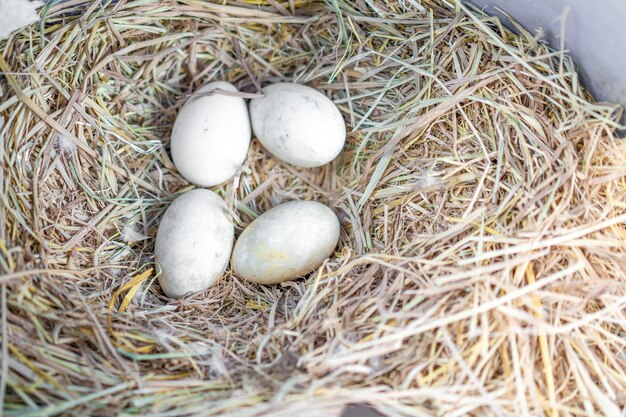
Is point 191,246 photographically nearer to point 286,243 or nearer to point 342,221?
point 286,243

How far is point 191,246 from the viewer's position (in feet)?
3.90

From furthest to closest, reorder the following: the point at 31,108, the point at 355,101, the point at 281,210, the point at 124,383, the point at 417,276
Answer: the point at 355,101 < the point at 281,210 < the point at 31,108 < the point at 417,276 < the point at 124,383

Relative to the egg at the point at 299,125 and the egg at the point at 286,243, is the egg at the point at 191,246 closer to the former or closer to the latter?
the egg at the point at 286,243

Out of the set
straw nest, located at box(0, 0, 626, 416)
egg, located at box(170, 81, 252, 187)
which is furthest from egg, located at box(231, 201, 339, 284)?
egg, located at box(170, 81, 252, 187)

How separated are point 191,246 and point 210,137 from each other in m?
0.25

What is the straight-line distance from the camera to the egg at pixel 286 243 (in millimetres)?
1209

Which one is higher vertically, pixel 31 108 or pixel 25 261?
pixel 31 108

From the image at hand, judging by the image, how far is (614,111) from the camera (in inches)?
44.3

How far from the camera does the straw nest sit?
3.15 ft

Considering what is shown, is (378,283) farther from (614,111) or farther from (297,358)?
(614,111)

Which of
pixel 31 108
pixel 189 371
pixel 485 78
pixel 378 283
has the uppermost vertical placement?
pixel 485 78

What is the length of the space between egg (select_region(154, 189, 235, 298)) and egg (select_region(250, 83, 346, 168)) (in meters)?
0.21

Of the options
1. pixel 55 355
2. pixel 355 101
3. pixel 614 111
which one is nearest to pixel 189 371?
pixel 55 355

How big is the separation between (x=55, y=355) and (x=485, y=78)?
97 cm
